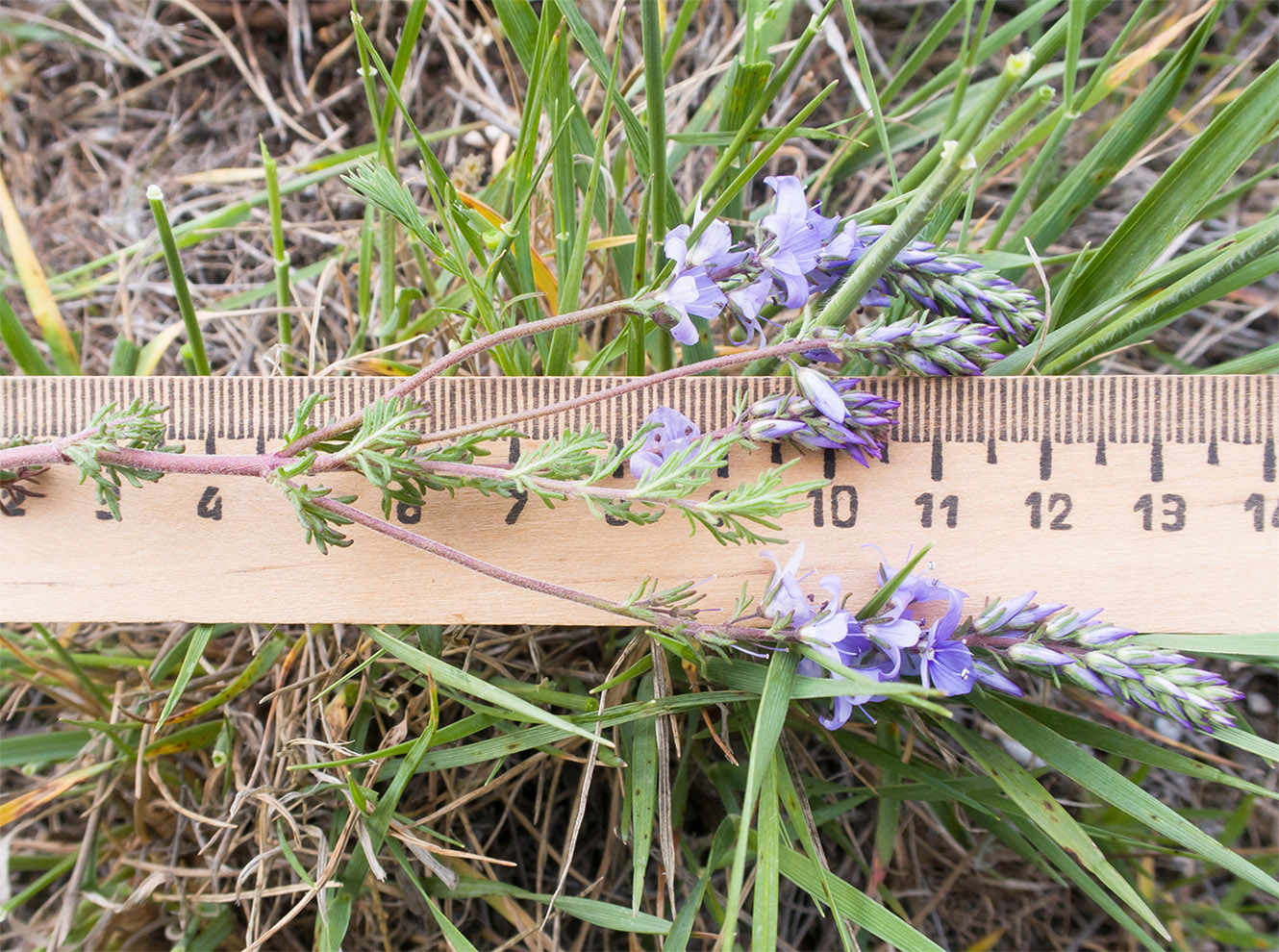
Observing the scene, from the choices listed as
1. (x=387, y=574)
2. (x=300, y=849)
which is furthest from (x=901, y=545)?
(x=300, y=849)

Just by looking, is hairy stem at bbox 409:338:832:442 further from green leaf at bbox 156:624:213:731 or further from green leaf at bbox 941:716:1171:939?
green leaf at bbox 941:716:1171:939

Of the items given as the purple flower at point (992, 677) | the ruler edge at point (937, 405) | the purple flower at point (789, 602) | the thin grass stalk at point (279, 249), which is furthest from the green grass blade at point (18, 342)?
the purple flower at point (992, 677)

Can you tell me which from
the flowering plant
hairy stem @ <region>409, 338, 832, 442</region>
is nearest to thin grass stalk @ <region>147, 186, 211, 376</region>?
the flowering plant

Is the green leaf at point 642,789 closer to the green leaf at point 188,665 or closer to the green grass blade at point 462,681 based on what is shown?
the green grass blade at point 462,681

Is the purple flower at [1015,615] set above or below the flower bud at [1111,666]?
above

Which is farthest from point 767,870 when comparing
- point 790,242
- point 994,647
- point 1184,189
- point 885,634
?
point 1184,189

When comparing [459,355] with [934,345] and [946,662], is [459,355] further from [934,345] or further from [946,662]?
[946,662]

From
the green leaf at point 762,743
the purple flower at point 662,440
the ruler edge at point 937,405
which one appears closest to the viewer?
the green leaf at point 762,743
